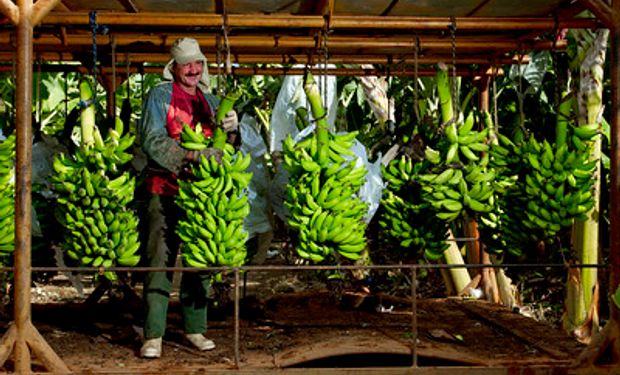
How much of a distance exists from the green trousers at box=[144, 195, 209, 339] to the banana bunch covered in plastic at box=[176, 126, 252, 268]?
0.85ft

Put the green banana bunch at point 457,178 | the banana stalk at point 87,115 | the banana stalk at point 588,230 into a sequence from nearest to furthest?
the green banana bunch at point 457,178, the banana stalk at point 87,115, the banana stalk at point 588,230

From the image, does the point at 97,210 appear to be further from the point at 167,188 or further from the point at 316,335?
the point at 316,335

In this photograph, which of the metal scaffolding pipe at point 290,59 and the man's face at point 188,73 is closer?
the man's face at point 188,73

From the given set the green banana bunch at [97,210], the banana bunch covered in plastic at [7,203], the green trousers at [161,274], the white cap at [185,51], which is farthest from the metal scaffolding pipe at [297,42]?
the green trousers at [161,274]

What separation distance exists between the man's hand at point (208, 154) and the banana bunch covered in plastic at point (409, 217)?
110cm

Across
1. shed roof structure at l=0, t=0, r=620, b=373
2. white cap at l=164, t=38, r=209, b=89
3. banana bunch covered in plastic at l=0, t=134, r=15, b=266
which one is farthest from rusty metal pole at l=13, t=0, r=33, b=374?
white cap at l=164, t=38, r=209, b=89

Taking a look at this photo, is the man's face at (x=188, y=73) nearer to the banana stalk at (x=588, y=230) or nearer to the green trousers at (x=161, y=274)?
the green trousers at (x=161, y=274)

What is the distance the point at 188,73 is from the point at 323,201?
111 centimetres

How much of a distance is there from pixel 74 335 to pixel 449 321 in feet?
8.30

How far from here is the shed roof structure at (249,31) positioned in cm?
403

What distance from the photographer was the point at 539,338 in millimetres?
5113

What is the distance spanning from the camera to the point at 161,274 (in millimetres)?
4695

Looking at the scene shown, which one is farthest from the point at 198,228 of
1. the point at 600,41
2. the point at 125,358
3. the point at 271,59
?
the point at 600,41

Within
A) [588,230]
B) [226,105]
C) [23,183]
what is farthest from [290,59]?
[588,230]
